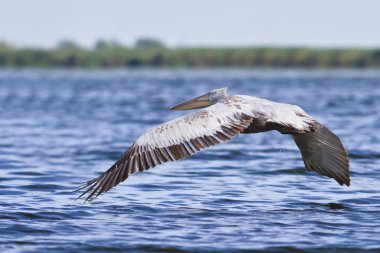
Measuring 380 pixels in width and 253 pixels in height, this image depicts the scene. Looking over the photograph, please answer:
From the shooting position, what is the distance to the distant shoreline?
Result: 68.2 m

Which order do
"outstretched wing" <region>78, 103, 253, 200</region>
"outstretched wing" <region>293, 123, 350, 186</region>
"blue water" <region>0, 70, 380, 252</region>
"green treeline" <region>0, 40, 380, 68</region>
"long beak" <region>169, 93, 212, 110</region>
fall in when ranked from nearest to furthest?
"blue water" <region>0, 70, 380, 252</region>, "outstretched wing" <region>78, 103, 253, 200</region>, "outstretched wing" <region>293, 123, 350, 186</region>, "long beak" <region>169, 93, 212, 110</region>, "green treeline" <region>0, 40, 380, 68</region>

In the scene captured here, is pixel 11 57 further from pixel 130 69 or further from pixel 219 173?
pixel 219 173

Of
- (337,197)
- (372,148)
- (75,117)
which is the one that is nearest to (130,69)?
(75,117)

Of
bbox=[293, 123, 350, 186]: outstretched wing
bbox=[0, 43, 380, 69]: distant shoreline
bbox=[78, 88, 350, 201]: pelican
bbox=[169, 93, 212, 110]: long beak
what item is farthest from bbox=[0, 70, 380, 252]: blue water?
bbox=[0, 43, 380, 69]: distant shoreline

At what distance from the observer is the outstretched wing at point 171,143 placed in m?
9.20

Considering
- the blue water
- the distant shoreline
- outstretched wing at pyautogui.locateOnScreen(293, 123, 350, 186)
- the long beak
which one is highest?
the distant shoreline

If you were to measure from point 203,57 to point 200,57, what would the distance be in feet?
1.11

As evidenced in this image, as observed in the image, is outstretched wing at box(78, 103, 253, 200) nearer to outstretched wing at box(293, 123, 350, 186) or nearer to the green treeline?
outstretched wing at box(293, 123, 350, 186)

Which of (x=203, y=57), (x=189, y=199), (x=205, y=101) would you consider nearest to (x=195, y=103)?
(x=205, y=101)

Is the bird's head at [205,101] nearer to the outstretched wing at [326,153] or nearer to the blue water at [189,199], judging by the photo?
the blue water at [189,199]

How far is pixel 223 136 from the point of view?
30.9 feet

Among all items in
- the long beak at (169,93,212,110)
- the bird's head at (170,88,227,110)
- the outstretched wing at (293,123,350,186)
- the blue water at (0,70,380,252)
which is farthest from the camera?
the long beak at (169,93,212,110)

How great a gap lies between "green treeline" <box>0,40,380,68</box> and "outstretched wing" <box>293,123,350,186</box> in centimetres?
5697

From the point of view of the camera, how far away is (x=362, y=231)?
8695 millimetres
